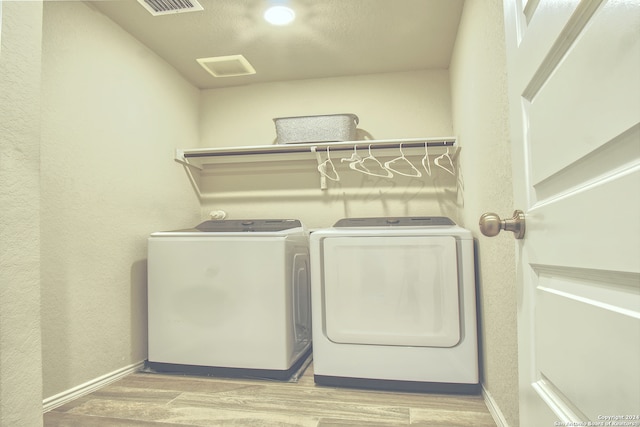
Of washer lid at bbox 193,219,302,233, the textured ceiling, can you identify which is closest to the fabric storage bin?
the textured ceiling

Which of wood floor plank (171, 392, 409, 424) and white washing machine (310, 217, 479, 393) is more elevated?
white washing machine (310, 217, 479, 393)

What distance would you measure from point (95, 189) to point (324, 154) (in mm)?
1401

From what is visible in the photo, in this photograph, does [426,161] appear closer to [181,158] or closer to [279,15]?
[279,15]

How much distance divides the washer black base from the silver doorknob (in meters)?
1.50

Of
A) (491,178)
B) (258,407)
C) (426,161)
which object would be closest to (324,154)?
(426,161)

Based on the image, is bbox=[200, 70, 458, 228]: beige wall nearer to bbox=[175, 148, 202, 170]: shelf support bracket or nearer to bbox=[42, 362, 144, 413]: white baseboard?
bbox=[175, 148, 202, 170]: shelf support bracket

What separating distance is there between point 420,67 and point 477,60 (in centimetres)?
113

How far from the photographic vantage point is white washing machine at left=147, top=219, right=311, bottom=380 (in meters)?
1.89

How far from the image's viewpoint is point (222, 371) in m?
1.95

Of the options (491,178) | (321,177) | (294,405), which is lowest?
(294,405)

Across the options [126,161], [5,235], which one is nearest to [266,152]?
[126,161]

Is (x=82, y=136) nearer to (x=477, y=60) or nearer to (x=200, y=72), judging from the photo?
(x=200, y=72)

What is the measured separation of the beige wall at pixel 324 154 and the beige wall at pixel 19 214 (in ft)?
5.25

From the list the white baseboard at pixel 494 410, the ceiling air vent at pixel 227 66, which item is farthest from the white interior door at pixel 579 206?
the ceiling air vent at pixel 227 66
